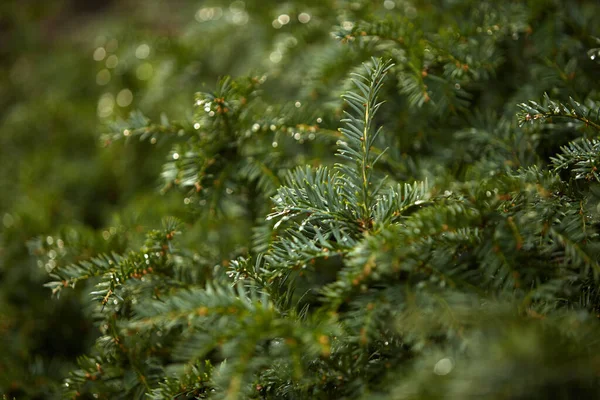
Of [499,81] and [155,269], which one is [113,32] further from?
[499,81]

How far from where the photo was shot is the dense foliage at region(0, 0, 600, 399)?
17.2 inches

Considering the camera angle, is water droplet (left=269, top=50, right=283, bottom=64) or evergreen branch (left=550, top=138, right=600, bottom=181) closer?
evergreen branch (left=550, top=138, right=600, bottom=181)

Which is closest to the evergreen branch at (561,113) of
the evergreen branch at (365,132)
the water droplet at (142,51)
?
the evergreen branch at (365,132)

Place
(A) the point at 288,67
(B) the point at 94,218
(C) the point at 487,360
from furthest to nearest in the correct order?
(B) the point at 94,218
(A) the point at 288,67
(C) the point at 487,360

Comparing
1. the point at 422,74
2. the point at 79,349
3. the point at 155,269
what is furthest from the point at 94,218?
the point at 422,74

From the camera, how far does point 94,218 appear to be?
111 cm

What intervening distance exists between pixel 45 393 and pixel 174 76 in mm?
730

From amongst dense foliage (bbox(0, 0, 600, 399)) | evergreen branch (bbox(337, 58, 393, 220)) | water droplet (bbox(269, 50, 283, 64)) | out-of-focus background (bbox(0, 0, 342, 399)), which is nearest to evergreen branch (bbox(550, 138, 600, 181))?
dense foliage (bbox(0, 0, 600, 399))

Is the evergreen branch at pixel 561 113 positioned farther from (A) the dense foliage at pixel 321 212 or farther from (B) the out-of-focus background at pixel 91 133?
(B) the out-of-focus background at pixel 91 133

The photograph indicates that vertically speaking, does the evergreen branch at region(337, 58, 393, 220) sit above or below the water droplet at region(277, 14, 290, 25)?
below

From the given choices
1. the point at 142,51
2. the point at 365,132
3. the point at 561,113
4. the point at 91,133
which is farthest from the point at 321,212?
the point at 91,133

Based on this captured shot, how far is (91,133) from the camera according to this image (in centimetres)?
126

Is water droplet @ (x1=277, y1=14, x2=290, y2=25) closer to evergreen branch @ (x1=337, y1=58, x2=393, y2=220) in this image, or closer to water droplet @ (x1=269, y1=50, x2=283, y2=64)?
water droplet @ (x1=269, y1=50, x2=283, y2=64)

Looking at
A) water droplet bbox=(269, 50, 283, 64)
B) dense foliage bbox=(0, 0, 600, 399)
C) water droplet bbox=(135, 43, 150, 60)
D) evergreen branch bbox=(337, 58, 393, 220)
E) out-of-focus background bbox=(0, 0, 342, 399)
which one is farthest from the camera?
water droplet bbox=(135, 43, 150, 60)
